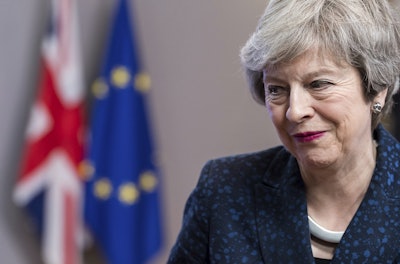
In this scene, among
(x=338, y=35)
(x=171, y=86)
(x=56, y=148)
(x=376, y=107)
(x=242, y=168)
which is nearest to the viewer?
(x=338, y=35)

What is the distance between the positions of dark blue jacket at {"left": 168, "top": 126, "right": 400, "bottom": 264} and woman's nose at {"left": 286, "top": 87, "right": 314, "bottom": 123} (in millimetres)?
263

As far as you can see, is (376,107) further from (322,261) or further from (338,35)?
(322,261)

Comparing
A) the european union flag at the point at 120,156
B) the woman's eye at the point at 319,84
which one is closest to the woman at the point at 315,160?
the woman's eye at the point at 319,84

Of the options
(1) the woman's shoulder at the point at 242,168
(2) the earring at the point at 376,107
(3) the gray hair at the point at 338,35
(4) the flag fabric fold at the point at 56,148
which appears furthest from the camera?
(4) the flag fabric fold at the point at 56,148

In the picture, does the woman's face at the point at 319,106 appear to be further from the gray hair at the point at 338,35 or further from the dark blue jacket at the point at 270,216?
the dark blue jacket at the point at 270,216

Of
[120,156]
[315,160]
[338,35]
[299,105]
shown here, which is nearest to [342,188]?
[315,160]

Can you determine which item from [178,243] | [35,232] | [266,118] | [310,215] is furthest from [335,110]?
[35,232]

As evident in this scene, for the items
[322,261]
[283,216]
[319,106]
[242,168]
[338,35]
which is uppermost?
[338,35]

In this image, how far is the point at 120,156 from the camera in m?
3.29

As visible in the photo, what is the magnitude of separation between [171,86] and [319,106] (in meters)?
1.93

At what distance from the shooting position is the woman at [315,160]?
5.07 ft

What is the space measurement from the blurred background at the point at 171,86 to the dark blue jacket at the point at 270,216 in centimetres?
150

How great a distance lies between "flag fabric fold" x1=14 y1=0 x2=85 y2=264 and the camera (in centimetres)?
320

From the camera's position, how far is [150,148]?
11.0 feet
